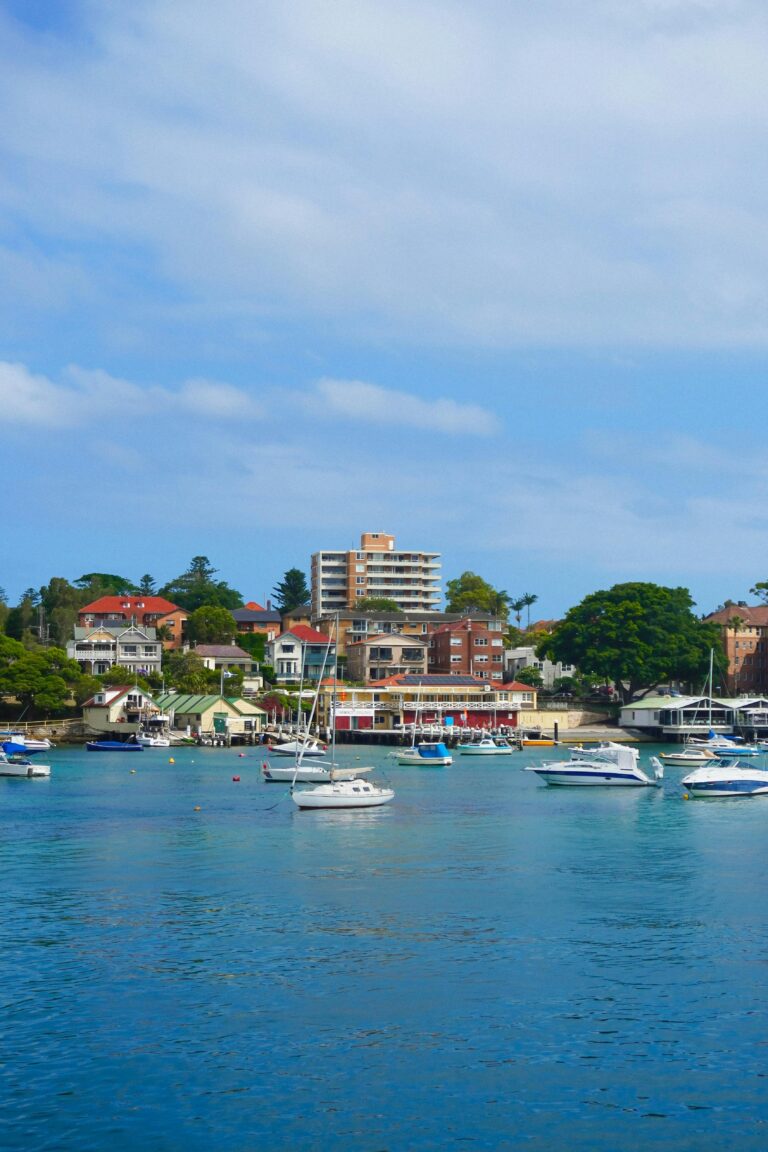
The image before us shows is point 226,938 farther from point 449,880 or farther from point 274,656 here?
point 274,656

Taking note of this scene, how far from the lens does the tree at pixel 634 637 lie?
173500 millimetres

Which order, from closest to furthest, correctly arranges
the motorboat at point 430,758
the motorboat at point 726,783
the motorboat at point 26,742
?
the motorboat at point 726,783 → the motorboat at point 430,758 → the motorboat at point 26,742

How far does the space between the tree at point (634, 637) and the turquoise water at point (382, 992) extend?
111 metres

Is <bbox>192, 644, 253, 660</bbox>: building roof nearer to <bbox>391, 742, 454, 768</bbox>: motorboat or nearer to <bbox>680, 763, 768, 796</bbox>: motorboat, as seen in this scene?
<bbox>391, 742, 454, 768</bbox>: motorboat

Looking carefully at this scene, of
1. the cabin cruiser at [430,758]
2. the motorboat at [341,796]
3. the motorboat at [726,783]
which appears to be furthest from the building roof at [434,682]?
the motorboat at [341,796]

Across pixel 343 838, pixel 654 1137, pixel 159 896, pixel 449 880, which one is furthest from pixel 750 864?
pixel 654 1137

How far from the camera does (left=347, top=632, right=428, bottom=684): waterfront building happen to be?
194375mm

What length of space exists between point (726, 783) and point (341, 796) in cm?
2838

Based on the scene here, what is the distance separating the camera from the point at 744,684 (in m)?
199

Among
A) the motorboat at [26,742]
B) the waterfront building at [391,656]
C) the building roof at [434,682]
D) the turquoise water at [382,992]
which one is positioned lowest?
the turquoise water at [382,992]

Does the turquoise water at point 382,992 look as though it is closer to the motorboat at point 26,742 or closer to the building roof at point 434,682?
the motorboat at point 26,742

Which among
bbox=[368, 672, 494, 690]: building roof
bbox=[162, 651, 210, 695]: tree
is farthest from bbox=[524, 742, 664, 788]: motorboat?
bbox=[162, 651, 210, 695]: tree

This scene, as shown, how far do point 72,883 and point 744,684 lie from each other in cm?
16556

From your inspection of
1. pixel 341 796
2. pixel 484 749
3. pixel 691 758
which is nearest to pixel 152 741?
pixel 484 749
